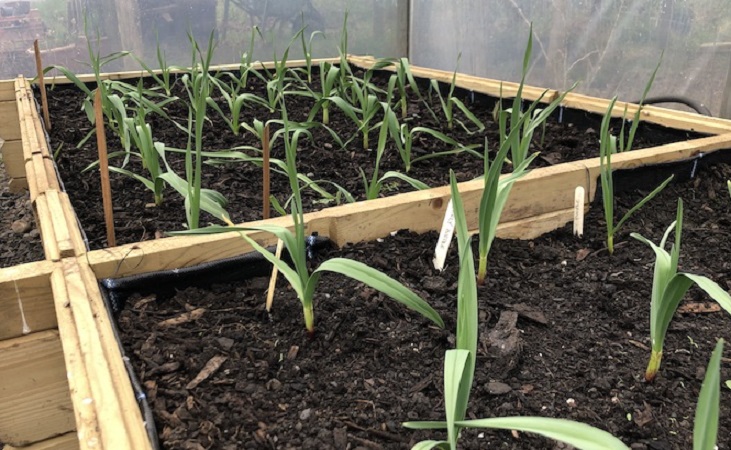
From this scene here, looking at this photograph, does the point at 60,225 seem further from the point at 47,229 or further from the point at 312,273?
the point at 312,273

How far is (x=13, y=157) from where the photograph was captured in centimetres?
235

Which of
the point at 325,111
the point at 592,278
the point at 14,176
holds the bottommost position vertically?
the point at 14,176

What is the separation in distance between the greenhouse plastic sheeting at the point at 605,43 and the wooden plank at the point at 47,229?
4.39 feet

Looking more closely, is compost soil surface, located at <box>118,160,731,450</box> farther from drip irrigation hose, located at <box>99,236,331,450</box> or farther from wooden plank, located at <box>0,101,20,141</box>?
wooden plank, located at <box>0,101,20,141</box>

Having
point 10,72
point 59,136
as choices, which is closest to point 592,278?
point 59,136

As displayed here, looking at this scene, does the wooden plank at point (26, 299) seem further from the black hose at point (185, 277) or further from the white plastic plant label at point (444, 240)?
the white plastic plant label at point (444, 240)

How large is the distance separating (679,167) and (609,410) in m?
0.85

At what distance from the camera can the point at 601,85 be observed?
7.21 feet

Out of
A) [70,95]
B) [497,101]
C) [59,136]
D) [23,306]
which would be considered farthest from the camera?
[70,95]

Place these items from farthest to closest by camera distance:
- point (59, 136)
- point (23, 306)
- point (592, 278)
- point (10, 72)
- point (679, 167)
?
point (10, 72) → point (59, 136) → point (679, 167) → point (592, 278) → point (23, 306)

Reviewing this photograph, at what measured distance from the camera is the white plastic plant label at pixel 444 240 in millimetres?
938

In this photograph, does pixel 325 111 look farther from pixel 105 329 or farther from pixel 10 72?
pixel 10 72

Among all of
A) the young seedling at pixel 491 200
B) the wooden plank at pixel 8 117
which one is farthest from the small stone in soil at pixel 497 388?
the wooden plank at pixel 8 117

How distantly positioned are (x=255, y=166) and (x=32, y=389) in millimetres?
839
